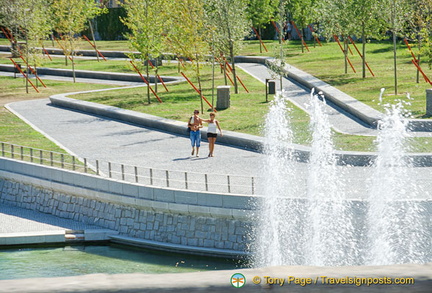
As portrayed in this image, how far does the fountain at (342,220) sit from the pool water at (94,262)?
1.26 m

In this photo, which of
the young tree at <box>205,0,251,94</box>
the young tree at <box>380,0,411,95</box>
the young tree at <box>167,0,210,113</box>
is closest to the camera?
the young tree at <box>167,0,210,113</box>

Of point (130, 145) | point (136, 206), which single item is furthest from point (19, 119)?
point (136, 206)

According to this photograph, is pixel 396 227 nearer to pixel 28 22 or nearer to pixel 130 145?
pixel 130 145

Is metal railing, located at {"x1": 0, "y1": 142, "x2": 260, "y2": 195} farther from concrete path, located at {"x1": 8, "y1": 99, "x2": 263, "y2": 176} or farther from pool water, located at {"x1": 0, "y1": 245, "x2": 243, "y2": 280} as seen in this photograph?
pool water, located at {"x1": 0, "y1": 245, "x2": 243, "y2": 280}

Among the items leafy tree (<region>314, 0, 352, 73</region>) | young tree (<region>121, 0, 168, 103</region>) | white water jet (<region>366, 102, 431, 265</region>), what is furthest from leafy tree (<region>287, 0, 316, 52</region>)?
white water jet (<region>366, 102, 431, 265</region>)

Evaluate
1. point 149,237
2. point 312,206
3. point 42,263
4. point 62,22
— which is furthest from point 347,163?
point 62,22

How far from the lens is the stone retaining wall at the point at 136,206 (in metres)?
17.4

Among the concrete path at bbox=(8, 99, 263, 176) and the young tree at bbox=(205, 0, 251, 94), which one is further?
the young tree at bbox=(205, 0, 251, 94)

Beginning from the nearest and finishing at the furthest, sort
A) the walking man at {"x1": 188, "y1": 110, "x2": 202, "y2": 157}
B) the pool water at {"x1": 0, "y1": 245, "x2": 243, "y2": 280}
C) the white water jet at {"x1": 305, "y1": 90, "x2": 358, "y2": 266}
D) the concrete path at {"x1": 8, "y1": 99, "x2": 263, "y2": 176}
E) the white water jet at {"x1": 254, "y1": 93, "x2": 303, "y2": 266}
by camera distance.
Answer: the white water jet at {"x1": 305, "y1": 90, "x2": 358, "y2": 266} → the white water jet at {"x1": 254, "y1": 93, "x2": 303, "y2": 266} → the pool water at {"x1": 0, "y1": 245, "x2": 243, "y2": 280} → the concrete path at {"x1": 8, "y1": 99, "x2": 263, "y2": 176} → the walking man at {"x1": 188, "y1": 110, "x2": 202, "y2": 157}

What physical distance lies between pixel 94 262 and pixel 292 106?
1410 centimetres

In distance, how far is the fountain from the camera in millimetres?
15836

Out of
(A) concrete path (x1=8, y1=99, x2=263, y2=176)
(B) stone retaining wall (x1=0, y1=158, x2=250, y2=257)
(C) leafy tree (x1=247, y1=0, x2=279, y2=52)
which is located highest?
(C) leafy tree (x1=247, y1=0, x2=279, y2=52)

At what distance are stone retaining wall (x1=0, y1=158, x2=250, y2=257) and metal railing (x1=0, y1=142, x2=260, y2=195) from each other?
24 centimetres

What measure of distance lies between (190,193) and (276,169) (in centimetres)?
310
